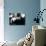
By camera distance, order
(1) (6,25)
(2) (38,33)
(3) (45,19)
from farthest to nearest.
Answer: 1. (1) (6,25)
2. (3) (45,19)
3. (2) (38,33)

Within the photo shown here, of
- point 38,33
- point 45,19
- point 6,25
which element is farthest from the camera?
point 6,25

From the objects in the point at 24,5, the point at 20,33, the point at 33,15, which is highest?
the point at 24,5

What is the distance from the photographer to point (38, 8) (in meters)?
5.66

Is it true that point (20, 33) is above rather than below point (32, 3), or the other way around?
below

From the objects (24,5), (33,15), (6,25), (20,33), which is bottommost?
(20,33)

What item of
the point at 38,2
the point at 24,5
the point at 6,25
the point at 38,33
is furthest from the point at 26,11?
the point at 38,33

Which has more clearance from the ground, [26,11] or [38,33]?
[26,11]

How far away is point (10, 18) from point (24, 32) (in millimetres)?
827

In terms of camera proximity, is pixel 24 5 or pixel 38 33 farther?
pixel 24 5

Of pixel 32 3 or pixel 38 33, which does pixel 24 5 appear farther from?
pixel 38 33

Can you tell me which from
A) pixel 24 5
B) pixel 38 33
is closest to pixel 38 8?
pixel 24 5

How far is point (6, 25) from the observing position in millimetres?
5605

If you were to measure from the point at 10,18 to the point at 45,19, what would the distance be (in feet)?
5.30

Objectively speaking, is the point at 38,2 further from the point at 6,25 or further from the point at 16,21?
the point at 6,25
